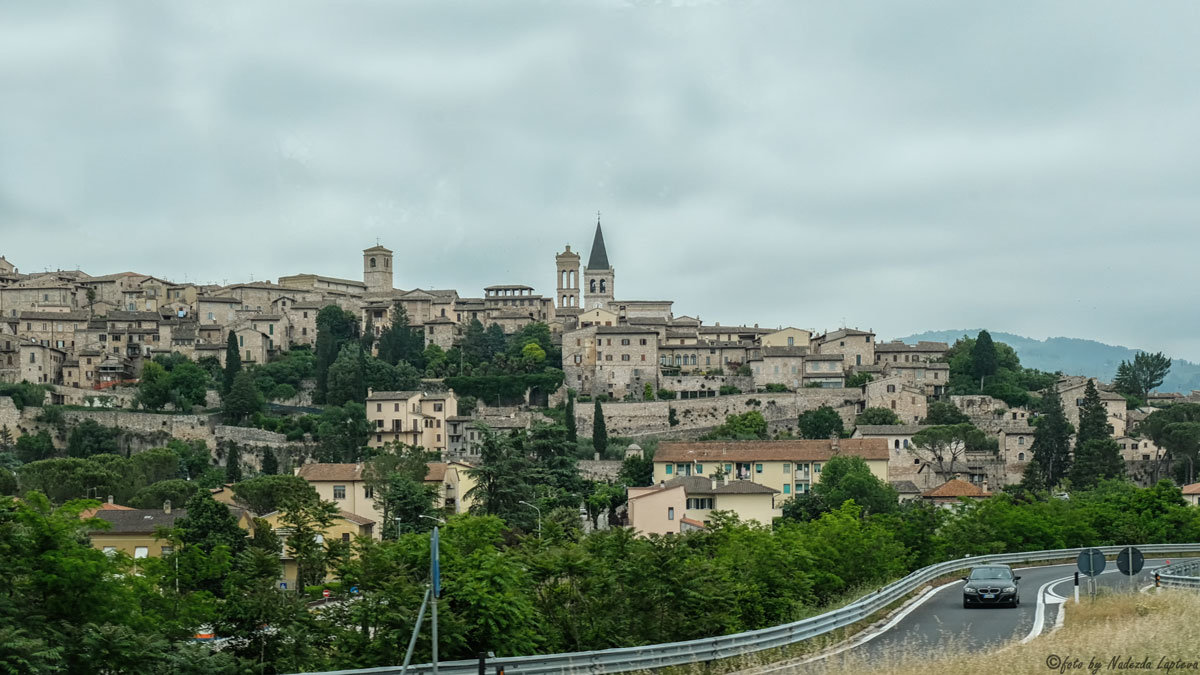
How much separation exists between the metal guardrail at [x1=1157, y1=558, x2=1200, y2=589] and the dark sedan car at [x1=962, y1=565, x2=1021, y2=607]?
10.9 ft

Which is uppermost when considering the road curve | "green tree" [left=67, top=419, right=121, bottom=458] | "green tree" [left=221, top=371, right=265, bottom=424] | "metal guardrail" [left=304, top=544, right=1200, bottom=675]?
"green tree" [left=221, top=371, right=265, bottom=424]

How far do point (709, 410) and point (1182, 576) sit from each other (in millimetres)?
72334

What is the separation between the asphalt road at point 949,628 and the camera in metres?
20.8

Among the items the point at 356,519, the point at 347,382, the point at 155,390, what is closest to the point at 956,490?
the point at 356,519

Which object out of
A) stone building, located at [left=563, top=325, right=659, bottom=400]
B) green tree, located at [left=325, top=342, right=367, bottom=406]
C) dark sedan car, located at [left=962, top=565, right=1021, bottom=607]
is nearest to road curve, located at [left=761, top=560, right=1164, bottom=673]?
dark sedan car, located at [left=962, top=565, right=1021, bottom=607]

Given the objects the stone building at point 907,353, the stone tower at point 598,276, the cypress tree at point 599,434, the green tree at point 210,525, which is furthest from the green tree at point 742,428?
the stone tower at point 598,276

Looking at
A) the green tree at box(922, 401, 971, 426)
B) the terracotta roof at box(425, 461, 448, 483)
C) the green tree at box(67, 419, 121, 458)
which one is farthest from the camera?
the green tree at box(922, 401, 971, 426)

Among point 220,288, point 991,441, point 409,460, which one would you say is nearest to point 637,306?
point 220,288

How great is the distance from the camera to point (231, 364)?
10031cm

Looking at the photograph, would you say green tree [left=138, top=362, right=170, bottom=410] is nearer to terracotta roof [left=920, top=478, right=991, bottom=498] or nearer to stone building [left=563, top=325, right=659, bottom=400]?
stone building [left=563, top=325, right=659, bottom=400]

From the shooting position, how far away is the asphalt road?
20750mm

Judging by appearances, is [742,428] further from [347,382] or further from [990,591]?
[990,591]

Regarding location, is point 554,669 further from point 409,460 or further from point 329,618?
point 409,460

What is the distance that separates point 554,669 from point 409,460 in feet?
184
